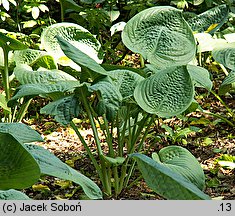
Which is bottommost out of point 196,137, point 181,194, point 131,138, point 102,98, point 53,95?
point 196,137

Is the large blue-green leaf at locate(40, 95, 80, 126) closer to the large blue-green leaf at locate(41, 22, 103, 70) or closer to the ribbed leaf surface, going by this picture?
the large blue-green leaf at locate(41, 22, 103, 70)

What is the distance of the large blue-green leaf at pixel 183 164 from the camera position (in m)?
1.65

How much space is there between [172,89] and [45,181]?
69 centimetres

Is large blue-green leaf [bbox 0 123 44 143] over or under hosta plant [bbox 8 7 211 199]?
over

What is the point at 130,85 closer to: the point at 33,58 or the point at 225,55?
the point at 225,55

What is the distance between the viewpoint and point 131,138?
1943mm

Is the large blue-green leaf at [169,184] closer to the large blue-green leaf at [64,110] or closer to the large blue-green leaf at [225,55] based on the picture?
the large blue-green leaf at [64,110]

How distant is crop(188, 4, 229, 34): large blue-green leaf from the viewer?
92.7 inches

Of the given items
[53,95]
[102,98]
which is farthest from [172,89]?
[53,95]

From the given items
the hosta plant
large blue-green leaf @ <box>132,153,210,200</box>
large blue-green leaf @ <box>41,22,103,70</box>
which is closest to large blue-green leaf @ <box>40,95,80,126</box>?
the hosta plant

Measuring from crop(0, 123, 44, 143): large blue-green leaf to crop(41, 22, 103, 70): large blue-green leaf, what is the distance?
97cm

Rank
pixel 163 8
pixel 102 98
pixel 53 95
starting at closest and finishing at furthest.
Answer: pixel 102 98, pixel 53 95, pixel 163 8

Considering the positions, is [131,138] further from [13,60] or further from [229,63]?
[13,60]

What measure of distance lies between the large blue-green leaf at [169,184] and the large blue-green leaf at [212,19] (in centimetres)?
168
